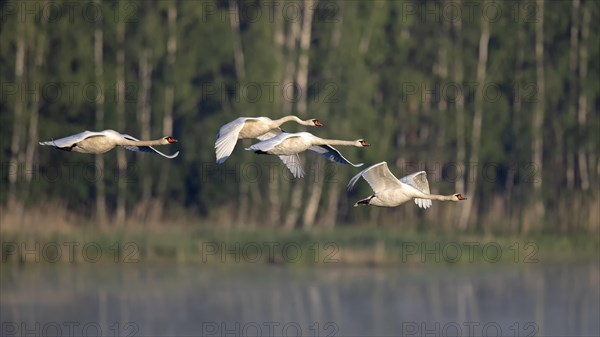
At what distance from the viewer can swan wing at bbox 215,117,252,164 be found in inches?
635

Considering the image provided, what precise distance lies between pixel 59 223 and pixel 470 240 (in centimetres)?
778

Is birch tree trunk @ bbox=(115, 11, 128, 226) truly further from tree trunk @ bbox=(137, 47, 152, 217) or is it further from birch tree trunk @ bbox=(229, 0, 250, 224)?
birch tree trunk @ bbox=(229, 0, 250, 224)

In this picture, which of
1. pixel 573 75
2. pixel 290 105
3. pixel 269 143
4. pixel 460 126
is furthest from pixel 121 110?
pixel 269 143

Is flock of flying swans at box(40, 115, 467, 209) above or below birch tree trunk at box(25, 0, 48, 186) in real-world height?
below

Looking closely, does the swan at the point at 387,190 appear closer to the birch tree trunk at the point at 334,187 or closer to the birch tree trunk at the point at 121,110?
the birch tree trunk at the point at 334,187

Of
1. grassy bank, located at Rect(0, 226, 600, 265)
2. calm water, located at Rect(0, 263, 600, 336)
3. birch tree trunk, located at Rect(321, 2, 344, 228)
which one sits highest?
birch tree trunk, located at Rect(321, 2, 344, 228)

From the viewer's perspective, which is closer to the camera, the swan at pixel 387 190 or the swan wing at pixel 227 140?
the swan wing at pixel 227 140

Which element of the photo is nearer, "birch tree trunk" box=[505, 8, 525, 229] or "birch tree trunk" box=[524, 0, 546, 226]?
"birch tree trunk" box=[524, 0, 546, 226]

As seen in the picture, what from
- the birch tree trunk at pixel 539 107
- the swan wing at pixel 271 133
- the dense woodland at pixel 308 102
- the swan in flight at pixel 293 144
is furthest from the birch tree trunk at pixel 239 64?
the swan in flight at pixel 293 144

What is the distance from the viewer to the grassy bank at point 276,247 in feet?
95.5

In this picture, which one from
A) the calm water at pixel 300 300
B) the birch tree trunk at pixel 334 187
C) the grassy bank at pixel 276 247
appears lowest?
the calm water at pixel 300 300

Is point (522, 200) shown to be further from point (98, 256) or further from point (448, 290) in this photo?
point (98, 256)

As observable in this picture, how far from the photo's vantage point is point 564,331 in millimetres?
23859

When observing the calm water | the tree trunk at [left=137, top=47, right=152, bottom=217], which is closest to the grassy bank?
the calm water
